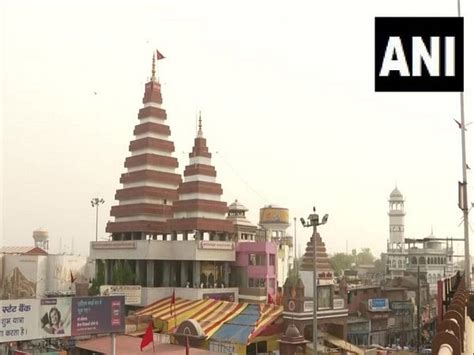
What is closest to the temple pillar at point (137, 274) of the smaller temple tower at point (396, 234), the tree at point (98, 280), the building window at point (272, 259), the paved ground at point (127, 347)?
the tree at point (98, 280)

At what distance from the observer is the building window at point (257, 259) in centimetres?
4728

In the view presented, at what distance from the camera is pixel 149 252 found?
46.6 metres

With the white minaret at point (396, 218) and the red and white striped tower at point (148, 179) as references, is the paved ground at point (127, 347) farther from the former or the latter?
the white minaret at point (396, 218)

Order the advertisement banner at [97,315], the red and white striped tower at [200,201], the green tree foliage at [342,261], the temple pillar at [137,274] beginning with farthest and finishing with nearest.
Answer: the green tree foliage at [342,261] < the temple pillar at [137,274] < the red and white striped tower at [200,201] < the advertisement banner at [97,315]

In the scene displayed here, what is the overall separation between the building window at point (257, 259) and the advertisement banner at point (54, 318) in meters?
20.5

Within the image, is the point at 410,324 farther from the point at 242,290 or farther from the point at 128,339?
the point at 128,339

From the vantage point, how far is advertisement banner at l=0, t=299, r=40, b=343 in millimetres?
27922

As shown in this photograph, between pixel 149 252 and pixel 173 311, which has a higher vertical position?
pixel 149 252

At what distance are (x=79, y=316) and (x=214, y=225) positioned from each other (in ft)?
63.4

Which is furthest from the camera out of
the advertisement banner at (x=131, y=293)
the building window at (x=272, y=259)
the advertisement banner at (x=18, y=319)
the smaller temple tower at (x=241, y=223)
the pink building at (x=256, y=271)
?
the smaller temple tower at (x=241, y=223)

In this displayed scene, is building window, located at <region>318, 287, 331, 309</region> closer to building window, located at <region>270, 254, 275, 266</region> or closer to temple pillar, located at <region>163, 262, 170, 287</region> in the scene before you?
building window, located at <region>270, 254, 275, 266</region>

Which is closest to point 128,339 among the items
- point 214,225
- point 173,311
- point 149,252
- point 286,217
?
point 173,311

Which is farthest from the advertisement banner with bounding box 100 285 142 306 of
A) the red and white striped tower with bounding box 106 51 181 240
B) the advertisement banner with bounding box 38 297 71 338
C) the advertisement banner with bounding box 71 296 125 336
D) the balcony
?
the advertisement banner with bounding box 38 297 71 338

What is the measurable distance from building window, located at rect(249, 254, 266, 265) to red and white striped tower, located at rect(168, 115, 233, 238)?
3.36 m
